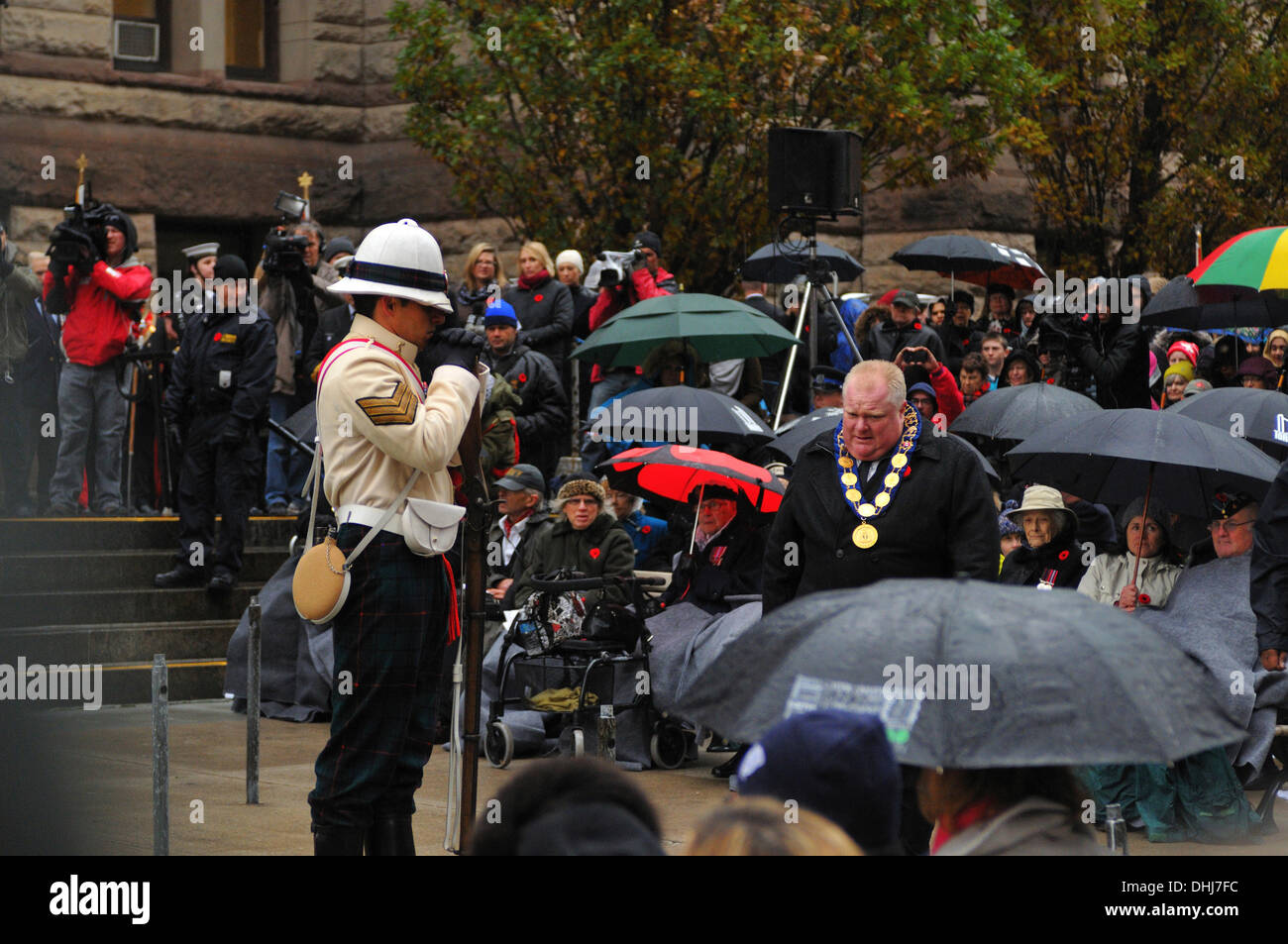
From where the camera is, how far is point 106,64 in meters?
19.1

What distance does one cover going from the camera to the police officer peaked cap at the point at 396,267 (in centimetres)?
584

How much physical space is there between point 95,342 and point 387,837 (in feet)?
28.6

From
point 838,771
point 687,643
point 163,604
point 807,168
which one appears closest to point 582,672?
point 687,643

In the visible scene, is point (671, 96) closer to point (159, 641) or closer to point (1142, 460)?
point (159, 641)

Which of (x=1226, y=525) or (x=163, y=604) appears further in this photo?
(x=163, y=604)

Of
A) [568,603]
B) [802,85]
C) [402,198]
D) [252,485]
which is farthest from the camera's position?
[402,198]

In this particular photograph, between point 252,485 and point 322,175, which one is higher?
point 322,175

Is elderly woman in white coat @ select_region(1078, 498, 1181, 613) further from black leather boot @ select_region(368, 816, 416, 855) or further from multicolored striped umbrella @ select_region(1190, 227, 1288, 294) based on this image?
black leather boot @ select_region(368, 816, 416, 855)

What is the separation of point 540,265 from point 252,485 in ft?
11.5

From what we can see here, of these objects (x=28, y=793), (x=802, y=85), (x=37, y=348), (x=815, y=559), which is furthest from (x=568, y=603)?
(x=802, y=85)

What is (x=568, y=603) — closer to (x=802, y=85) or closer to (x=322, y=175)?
(x=802, y=85)

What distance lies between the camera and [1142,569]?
31.8 feet
